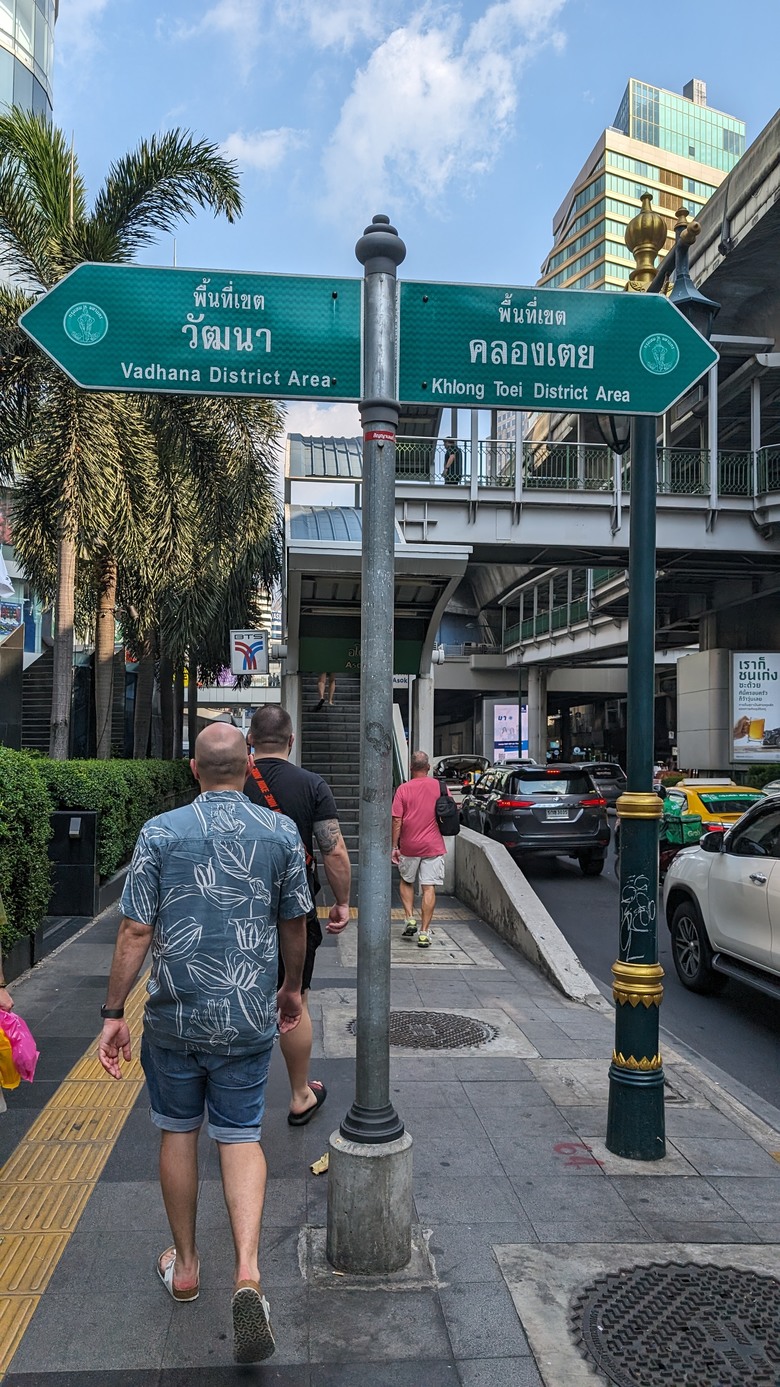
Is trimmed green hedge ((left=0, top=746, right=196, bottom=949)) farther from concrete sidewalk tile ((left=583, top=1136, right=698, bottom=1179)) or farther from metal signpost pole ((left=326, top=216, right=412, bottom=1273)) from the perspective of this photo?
concrete sidewalk tile ((left=583, top=1136, right=698, bottom=1179))

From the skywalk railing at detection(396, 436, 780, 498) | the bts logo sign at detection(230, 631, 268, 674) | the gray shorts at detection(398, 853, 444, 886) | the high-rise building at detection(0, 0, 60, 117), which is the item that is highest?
the high-rise building at detection(0, 0, 60, 117)

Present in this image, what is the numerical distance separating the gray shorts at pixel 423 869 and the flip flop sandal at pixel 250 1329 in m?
6.92

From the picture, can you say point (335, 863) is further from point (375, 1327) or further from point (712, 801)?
point (712, 801)

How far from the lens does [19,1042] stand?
353 cm

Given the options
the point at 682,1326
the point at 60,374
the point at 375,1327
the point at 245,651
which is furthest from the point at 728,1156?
the point at 245,651

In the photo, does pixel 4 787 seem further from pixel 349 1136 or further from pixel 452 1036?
pixel 349 1136

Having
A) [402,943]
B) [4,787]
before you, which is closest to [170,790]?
[402,943]

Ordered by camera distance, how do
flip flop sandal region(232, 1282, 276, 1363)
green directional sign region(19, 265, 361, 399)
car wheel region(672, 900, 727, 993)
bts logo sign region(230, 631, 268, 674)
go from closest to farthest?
flip flop sandal region(232, 1282, 276, 1363) → green directional sign region(19, 265, 361, 399) → car wheel region(672, 900, 727, 993) → bts logo sign region(230, 631, 268, 674)

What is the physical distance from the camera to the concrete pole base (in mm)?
3500

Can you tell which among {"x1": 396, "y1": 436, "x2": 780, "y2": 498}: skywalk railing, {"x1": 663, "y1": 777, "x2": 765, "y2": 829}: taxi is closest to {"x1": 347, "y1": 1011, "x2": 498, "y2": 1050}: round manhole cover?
{"x1": 663, "y1": 777, "x2": 765, "y2": 829}: taxi

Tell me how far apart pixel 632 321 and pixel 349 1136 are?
10.4ft

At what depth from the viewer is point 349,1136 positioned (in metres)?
3.60

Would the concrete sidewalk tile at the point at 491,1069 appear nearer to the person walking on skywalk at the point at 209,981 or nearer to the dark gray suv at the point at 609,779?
the person walking on skywalk at the point at 209,981

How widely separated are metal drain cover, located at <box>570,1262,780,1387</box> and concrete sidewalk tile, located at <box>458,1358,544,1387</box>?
0.19 m
